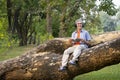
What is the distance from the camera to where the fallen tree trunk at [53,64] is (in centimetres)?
1259

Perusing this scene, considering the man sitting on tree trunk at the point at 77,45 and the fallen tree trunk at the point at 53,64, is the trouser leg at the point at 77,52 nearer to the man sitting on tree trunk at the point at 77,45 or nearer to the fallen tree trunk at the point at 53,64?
the man sitting on tree trunk at the point at 77,45

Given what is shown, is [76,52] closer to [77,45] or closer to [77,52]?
[77,52]

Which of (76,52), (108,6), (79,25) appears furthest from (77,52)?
(108,6)

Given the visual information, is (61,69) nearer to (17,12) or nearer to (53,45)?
(53,45)

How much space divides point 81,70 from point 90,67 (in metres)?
0.31

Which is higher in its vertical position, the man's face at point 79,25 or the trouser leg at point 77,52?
the man's face at point 79,25

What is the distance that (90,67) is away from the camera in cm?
1282

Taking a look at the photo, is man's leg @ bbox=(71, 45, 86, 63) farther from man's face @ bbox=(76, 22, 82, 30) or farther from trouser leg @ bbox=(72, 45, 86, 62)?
man's face @ bbox=(76, 22, 82, 30)

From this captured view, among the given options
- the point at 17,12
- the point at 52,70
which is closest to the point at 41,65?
the point at 52,70

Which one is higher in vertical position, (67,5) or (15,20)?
Answer: (67,5)

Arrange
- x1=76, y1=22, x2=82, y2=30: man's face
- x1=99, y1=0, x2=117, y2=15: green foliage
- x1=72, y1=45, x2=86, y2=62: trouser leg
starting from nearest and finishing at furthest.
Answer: x1=72, y1=45, x2=86, y2=62: trouser leg → x1=76, y1=22, x2=82, y2=30: man's face → x1=99, y1=0, x2=117, y2=15: green foliage

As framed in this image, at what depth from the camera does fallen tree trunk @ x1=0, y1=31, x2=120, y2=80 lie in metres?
12.6

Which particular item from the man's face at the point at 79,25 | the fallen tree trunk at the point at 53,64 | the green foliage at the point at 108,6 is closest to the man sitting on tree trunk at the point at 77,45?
the man's face at the point at 79,25

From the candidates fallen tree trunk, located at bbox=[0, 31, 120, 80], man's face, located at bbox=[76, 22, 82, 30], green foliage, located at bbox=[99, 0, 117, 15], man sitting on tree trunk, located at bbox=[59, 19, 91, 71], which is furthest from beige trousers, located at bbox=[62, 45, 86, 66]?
green foliage, located at bbox=[99, 0, 117, 15]
